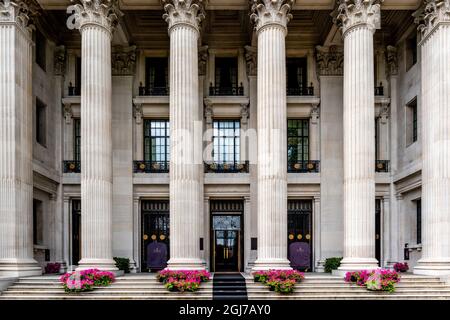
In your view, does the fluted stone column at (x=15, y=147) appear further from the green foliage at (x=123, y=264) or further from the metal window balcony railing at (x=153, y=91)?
the metal window balcony railing at (x=153, y=91)

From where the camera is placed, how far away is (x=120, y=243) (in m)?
30.9

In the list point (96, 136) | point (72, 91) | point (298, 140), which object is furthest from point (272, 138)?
point (72, 91)

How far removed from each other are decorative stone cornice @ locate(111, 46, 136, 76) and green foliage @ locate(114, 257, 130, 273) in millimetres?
11093

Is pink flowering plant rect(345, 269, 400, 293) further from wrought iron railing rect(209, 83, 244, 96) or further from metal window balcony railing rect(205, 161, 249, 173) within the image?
wrought iron railing rect(209, 83, 244, 96)

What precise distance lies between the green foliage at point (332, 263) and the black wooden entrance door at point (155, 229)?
368 inches

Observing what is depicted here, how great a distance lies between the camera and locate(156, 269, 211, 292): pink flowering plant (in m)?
22.9

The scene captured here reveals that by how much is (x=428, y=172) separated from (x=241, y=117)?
11537 mm

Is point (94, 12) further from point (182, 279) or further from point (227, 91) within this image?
point (182, 279)

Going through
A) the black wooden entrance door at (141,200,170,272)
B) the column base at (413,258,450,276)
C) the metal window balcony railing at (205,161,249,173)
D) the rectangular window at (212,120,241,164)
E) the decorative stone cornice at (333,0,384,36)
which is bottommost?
the column base at (413,258,450,276)

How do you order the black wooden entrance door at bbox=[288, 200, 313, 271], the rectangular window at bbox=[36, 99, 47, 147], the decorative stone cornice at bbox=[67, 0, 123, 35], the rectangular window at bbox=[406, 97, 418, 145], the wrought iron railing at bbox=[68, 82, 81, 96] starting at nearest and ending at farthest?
the decorative stone cornice at bbox=[67, 0, 123, 35] → the rectangular window at bbox=[406, 97, 418, 145] → the rectangular window at bbox=[36, 99, 47, 147] → the black wooden entrance door at bbox=[288, 200, 313, 271] → the wrought iron railing at bbox=[68, 82, 81, 96]

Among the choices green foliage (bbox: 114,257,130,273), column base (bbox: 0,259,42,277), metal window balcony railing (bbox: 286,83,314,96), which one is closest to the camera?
column base (bbox: 0,259,42,277)

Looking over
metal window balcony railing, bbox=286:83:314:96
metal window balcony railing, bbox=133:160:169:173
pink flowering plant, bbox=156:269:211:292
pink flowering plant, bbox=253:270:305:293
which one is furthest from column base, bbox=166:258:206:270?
metal window balcony railing, bbox=286:83:314:96

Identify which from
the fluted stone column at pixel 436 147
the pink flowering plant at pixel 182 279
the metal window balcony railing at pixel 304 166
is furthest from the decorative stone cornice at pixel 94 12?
the fluted stone column at pixel 436 147

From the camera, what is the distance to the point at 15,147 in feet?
83.0
